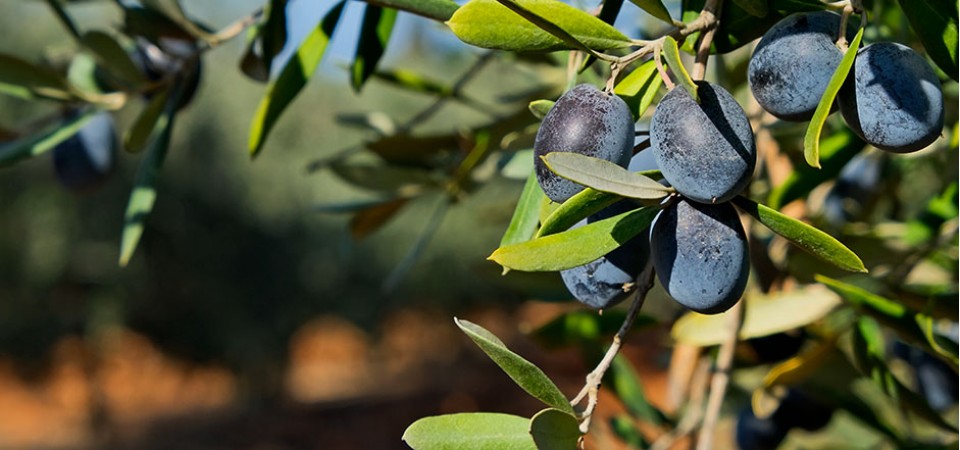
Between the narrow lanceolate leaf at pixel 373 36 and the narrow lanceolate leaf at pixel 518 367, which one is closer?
the narrow lanceolate leaf at pixel 518 367

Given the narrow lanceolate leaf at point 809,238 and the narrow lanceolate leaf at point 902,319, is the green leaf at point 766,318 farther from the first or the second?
the narrow lanceolate leaf at point 809,238

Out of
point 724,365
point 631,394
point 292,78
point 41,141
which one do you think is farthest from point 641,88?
point 631,394

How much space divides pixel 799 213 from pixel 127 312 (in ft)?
28.9

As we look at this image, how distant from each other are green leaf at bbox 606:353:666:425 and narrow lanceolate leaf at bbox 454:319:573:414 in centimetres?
63

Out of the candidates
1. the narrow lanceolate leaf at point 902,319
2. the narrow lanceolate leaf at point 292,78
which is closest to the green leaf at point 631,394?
the narrow lanceolate leaf at point 902,319

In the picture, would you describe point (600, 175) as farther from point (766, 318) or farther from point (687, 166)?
point (766, 318)

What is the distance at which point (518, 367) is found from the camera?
41cm

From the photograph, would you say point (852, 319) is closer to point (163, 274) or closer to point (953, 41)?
point (953, 41)

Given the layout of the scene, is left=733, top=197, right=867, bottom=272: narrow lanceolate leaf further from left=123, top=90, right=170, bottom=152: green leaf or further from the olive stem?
left=123, top=90, right=170, bottom=152: green leaf

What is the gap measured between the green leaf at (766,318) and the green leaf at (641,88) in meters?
0.37

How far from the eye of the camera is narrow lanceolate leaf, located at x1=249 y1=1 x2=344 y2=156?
2.18 ft

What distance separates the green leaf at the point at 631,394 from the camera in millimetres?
1055

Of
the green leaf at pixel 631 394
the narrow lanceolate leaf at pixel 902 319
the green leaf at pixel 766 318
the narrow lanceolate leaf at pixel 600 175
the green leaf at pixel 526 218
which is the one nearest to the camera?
the narrow lanceolate leaf at pixel 600 175

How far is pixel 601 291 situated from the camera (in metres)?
0.45
